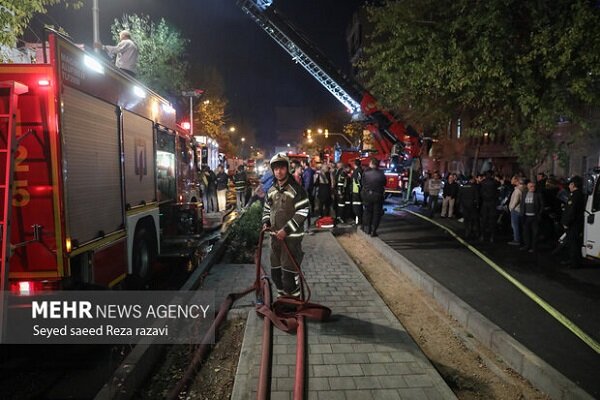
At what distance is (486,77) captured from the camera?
9773 mm

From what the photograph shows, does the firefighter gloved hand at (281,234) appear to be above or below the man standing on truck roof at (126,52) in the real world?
below

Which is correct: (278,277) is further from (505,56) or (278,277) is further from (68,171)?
(505,56)

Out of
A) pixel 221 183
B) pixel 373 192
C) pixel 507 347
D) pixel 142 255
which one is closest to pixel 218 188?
pixel 221 183

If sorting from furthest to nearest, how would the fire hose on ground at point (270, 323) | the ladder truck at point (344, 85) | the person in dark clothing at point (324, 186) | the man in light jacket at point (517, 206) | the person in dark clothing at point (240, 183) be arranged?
the ladder truck at point (344, 85) < the person in dark clothing at point (240, 183) < the person in dark clothing at point (324, 186) < the man in light jacket at point (517, 206) < the fire hose on ground at point (270, 323)

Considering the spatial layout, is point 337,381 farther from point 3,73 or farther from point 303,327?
point 3,73

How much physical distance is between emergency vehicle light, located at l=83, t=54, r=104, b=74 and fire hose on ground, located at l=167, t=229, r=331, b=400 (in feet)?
8.78

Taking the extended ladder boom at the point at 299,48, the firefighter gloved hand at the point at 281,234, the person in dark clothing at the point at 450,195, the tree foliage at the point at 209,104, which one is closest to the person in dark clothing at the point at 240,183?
the extended ladder boom at the point at 299,48

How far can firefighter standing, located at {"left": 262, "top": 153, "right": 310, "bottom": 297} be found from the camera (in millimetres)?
5034

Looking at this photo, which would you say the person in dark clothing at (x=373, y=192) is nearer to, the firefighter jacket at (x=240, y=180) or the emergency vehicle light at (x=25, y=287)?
the firefighter jacket at (x=240, y=180)

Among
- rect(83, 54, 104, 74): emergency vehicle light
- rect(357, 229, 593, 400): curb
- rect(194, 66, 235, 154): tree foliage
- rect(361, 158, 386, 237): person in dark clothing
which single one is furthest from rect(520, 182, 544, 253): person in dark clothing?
rect(194, 66, 235, 154): tree foliage

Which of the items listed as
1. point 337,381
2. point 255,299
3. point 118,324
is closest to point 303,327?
point 337,381

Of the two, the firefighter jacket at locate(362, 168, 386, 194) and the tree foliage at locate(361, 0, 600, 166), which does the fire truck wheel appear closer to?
the firefighter jacket at locate(362, 168, 386, 194)

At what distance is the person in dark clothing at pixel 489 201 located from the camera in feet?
33.0

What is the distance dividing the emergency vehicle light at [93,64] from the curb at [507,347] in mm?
5049
